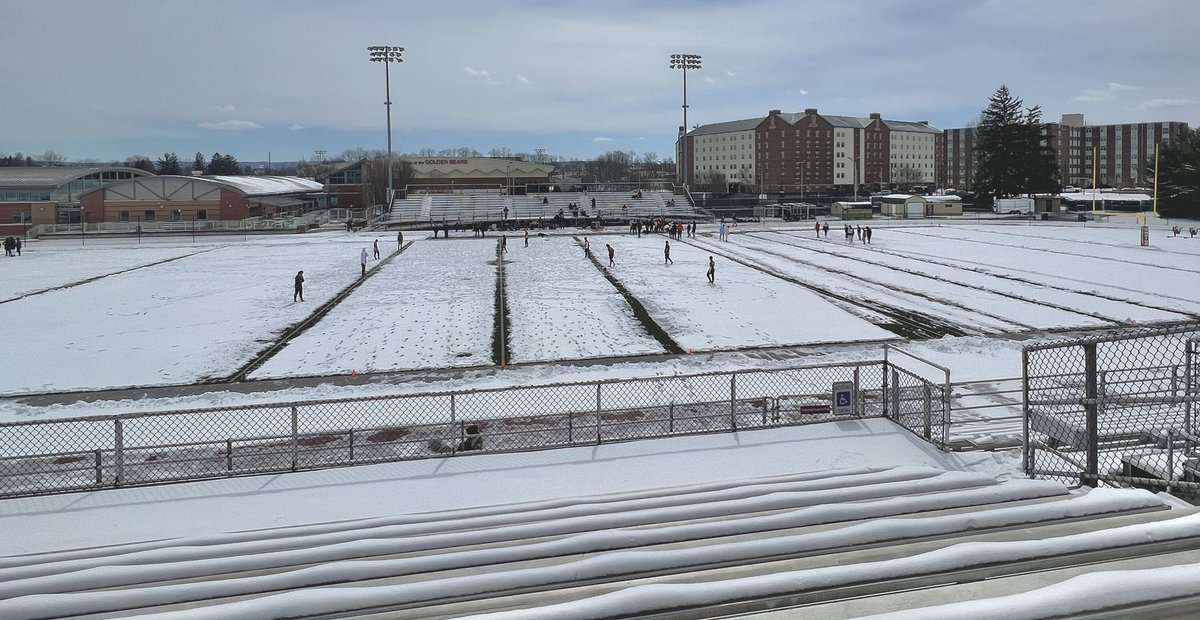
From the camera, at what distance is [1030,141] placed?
88.8 metres

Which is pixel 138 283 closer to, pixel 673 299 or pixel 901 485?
pixel 673 299

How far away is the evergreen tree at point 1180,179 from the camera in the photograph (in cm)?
7088

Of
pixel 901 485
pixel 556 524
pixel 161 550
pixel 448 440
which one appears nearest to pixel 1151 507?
pixel 901 485

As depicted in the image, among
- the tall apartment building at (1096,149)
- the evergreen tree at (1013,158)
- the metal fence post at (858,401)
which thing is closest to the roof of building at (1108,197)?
the evergreen tree at (1013,158)

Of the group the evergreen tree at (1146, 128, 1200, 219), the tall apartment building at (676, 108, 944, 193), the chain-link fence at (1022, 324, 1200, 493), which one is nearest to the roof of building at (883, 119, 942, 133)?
the tall apartment building at (676, 108, 944, 193)

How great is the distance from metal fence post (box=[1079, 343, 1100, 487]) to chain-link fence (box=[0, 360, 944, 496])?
13.6 feet

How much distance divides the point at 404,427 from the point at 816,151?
15190 cm

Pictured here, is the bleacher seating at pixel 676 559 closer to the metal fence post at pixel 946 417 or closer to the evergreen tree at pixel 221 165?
the metal fence post at pixel 946 417

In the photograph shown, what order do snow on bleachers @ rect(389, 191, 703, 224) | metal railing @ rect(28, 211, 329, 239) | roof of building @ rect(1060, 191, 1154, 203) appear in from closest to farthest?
metal railing @ rect(28, 211, 329, 239) → snow on bleachers @ rect(389, 191, 703, 224) → roof of building @ rect(1060, 191, 1154, 203)

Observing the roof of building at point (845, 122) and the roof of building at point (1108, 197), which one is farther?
the roof of building at point (845, 122)

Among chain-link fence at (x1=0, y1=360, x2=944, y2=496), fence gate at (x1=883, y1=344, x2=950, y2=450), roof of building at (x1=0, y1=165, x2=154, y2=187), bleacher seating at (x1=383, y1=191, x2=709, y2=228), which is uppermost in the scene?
roof of building at (x1=0, y1=165, x2=154, y2=187)

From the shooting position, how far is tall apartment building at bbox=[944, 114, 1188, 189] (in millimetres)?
167125

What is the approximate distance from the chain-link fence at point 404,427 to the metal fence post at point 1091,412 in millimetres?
4160

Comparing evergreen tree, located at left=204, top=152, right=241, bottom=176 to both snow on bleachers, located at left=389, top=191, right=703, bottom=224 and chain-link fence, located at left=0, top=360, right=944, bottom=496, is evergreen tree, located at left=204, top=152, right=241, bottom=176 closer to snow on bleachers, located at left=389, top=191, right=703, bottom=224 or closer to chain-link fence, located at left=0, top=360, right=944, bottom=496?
snow on bleachers, located at left=389, top=191, right=703, bottom=224
